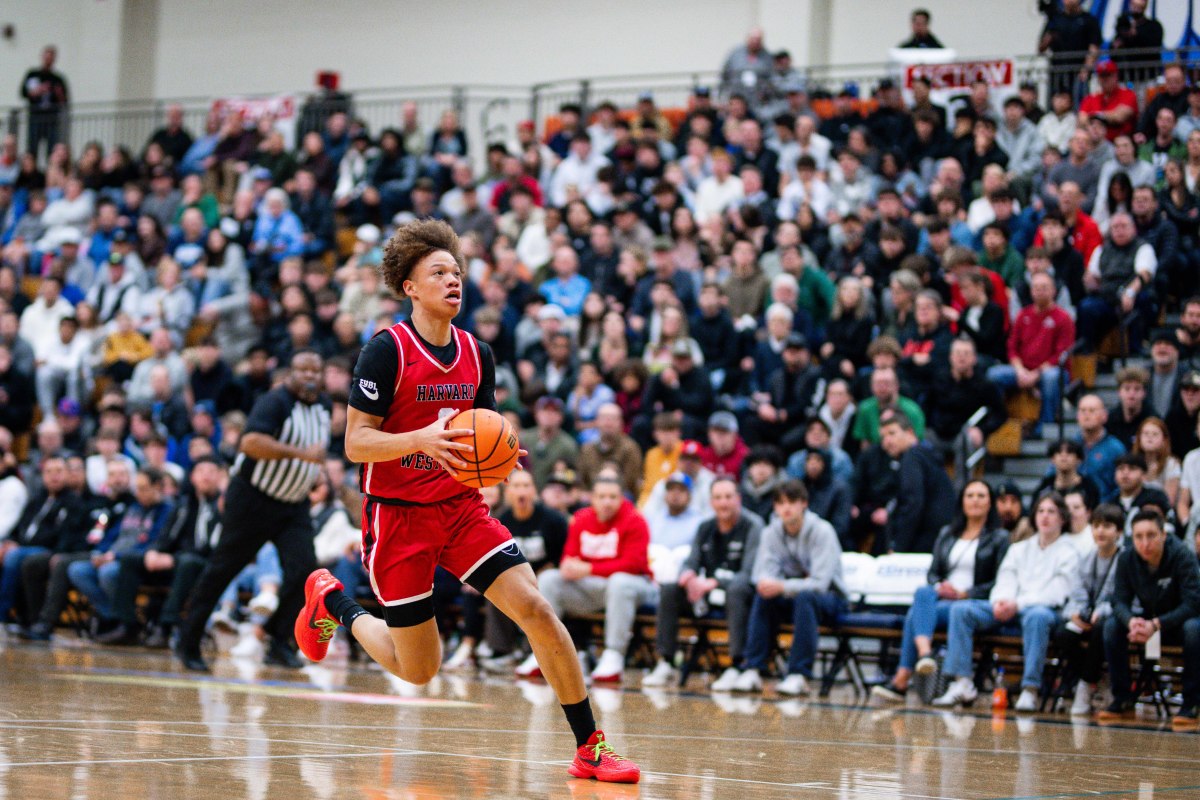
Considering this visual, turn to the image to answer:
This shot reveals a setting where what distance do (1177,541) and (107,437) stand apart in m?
10.8

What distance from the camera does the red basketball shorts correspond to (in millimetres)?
5859

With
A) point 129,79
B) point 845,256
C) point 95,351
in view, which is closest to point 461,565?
point 845,256

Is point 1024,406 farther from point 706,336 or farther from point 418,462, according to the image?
point 418,462

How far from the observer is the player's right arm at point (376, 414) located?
5.55 metres

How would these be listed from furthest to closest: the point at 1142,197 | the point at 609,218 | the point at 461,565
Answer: the point at 609,218, the point at 1142,197, the point at 461,565

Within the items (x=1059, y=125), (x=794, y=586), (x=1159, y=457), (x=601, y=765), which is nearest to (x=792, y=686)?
(x=794, y=586)

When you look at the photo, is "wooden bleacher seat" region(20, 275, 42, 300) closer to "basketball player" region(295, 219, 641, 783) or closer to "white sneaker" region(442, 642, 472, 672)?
"white sneaker" region(442, 642, 472, 672)

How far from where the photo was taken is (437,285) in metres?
5.86

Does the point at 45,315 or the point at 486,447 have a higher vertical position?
the point at 45,315

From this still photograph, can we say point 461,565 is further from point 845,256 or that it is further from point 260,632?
point 845,256

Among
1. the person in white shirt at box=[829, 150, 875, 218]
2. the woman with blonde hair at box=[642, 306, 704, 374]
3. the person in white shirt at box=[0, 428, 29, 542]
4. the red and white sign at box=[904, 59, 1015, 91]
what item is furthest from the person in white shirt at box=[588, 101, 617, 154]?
the person in white shirt at box=[0, 428, 29, 542]

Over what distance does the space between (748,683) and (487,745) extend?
4.54 meters

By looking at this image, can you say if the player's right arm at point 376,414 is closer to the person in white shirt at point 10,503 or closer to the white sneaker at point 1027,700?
the white sneaker at point 1027,700

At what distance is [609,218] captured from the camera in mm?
17781
